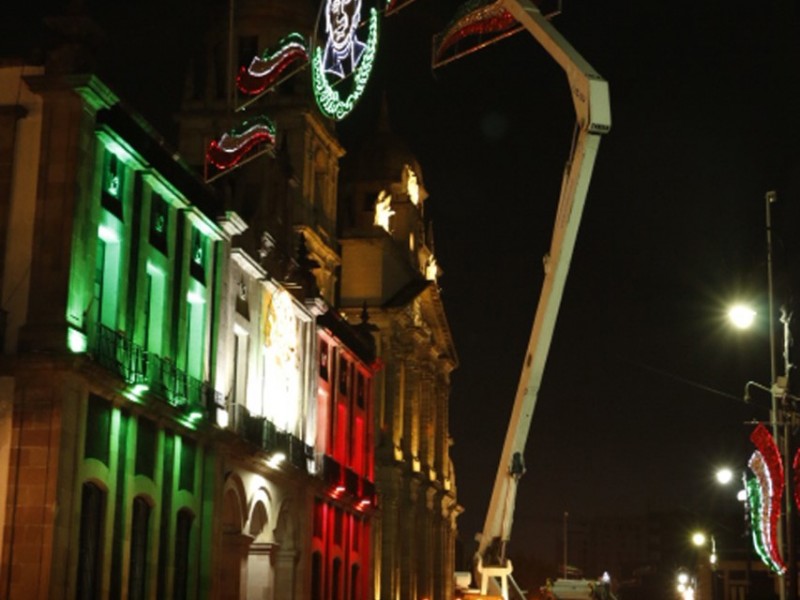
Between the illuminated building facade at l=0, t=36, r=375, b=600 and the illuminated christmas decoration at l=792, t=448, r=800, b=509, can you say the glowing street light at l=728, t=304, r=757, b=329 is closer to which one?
the illuminated christmas decoration at l=792, t=448, r=800, b=509

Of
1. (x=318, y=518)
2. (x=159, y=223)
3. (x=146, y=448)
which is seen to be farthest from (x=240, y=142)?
(x=318, y=518)

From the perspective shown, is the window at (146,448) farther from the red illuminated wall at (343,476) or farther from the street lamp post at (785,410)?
the red illuminated wall at (343,476)

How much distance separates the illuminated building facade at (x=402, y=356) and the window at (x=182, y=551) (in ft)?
121

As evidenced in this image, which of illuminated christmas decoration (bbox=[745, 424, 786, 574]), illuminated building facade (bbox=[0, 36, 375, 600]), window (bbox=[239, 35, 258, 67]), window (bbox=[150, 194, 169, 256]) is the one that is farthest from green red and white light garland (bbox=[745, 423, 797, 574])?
window (bbox=[239, 35, 258, 67])

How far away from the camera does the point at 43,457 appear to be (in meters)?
32.3

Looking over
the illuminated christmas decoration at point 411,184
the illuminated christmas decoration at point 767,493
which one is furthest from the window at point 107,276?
the illuminated christmas decoration at point 411,184

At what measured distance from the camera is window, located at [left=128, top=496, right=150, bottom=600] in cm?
3725

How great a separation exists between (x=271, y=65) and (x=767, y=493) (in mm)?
24612

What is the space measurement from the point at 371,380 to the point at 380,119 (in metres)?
36.0

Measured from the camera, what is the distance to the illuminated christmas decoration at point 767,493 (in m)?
33.2

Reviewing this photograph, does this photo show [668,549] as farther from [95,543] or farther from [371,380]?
[95,543]

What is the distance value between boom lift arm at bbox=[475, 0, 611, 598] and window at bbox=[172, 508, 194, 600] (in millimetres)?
10173

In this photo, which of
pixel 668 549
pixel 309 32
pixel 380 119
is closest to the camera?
pixel 309 32

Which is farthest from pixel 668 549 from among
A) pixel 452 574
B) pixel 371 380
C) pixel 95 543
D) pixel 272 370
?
pixel 95 543
